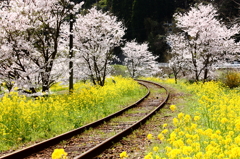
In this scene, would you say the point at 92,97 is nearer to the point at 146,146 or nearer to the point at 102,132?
the point at 102,132

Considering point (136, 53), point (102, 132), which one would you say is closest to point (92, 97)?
point (102, 132)

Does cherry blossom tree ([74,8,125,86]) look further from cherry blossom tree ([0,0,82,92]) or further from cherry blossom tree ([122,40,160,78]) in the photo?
cherry blossom tree ([122,40,160,78])

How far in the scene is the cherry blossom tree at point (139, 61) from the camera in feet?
162

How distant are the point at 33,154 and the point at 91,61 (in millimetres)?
17537

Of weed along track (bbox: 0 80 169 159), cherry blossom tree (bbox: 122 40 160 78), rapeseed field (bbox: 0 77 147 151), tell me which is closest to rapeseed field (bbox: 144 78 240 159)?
weed along track (bbox: 0 80 169 159)

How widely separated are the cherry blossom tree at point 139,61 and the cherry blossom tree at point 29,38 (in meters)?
34.3

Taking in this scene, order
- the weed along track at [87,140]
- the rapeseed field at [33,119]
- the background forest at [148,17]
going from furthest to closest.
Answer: the background forest at [148,17]
the rapeseed field at [33,119]
the weed along track at [87,140]

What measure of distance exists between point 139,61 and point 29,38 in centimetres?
3702

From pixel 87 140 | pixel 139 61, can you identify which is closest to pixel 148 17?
pixel 139 61

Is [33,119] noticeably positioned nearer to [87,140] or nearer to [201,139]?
[87,140]

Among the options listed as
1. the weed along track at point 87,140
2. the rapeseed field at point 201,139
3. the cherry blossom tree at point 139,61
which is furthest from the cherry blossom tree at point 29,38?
the cherry blossom tree at point 139,61

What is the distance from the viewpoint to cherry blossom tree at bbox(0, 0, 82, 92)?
13.0 meters

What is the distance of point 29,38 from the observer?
13.8 meters

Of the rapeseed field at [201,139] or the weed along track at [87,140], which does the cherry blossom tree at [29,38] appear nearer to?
the weed along track at [87,140]
